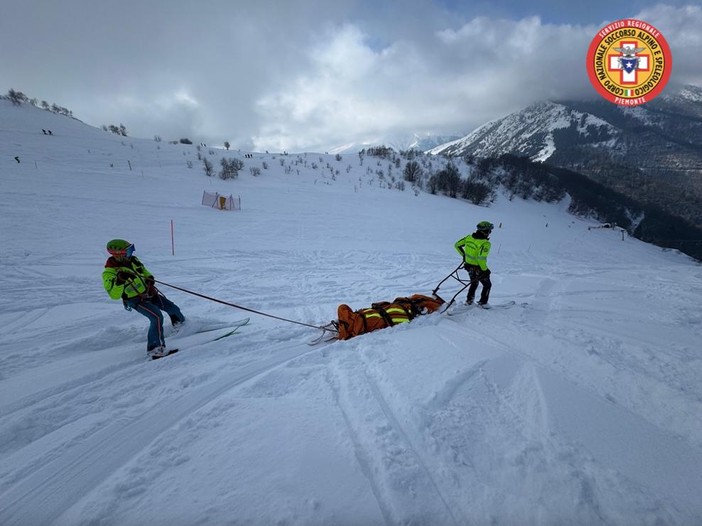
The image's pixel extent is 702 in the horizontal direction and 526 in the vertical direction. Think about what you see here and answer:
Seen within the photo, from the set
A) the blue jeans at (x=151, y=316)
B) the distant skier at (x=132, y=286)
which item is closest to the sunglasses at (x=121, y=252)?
the distant skier at (x=132, y=286)

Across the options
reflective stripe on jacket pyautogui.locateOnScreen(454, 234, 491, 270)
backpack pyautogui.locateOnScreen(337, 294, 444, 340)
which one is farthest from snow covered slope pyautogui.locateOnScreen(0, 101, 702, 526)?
A: reflective stripe on jacket pyautogui.locateOnScreen(454, 234, 491, 270)

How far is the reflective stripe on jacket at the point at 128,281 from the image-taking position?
4145 millimetres

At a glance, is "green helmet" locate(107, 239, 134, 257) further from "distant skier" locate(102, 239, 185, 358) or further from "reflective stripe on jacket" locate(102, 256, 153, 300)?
"reflective stripe on jacket" locate(102, 256, 153, 300)

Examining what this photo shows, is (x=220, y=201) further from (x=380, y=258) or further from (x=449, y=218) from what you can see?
(x=449, y=218)

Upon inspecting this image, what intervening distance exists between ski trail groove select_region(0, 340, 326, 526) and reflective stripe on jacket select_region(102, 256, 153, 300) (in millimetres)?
1916

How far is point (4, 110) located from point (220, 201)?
3081cm

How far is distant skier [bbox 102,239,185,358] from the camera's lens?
4180 mm

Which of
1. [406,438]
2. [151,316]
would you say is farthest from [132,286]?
[406,438]

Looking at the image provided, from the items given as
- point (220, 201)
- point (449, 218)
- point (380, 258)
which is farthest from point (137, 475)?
point (449, 218)

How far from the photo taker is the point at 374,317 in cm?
510

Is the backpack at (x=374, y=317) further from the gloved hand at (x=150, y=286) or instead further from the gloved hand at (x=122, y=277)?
the gloved hand at (x=122, y=277)

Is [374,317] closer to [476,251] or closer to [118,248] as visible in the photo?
[476,251]

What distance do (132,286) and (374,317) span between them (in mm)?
3690

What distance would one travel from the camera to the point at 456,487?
2141mm
